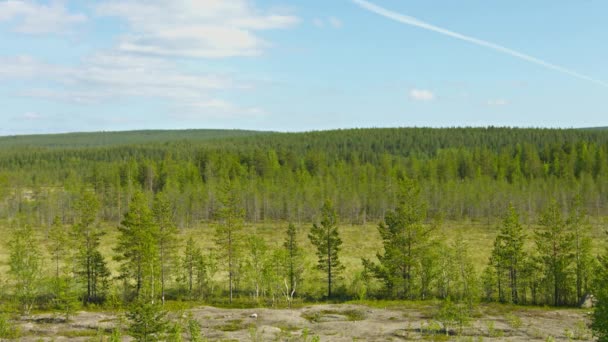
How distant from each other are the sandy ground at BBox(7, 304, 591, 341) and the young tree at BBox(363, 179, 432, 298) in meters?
4.72

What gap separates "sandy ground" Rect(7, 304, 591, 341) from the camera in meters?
41.7

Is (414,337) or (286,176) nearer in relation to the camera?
(414,337)

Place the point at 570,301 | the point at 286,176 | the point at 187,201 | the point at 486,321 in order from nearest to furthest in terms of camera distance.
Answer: the point at 486,321, the point at 570,301, the point at 187,201, the point at 286,176

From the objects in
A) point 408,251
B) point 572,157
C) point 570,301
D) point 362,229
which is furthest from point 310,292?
point 572,157

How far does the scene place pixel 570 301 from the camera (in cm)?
5631

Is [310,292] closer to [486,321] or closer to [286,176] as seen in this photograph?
[486,321]

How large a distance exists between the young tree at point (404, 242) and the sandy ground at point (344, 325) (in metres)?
4.72

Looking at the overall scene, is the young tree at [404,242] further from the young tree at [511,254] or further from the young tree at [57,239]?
the young tree at [57,239]

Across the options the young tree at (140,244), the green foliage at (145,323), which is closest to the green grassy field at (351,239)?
the young tree at (140,244)

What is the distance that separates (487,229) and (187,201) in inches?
2865

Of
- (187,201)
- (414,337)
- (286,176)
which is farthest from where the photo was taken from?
(286,176)

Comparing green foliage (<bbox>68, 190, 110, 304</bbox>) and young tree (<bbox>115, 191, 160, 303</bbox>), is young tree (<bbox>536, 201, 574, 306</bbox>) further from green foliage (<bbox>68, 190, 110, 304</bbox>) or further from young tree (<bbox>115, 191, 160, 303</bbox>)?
green foliage (<bbox>68, 190, 110, 304</bbox>)

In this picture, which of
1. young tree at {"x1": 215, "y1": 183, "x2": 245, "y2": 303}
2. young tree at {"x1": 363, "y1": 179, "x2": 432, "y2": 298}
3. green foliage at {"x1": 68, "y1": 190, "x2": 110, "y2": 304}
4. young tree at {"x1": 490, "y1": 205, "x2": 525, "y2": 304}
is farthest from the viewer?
young tree at {"x1": 215, "y1": 183, "x2": 245, "y2": 303}

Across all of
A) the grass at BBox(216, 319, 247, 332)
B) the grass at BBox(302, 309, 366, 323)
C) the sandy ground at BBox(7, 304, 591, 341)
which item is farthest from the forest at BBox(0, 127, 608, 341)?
the grass at BBox(302, 309, 366, 323)
